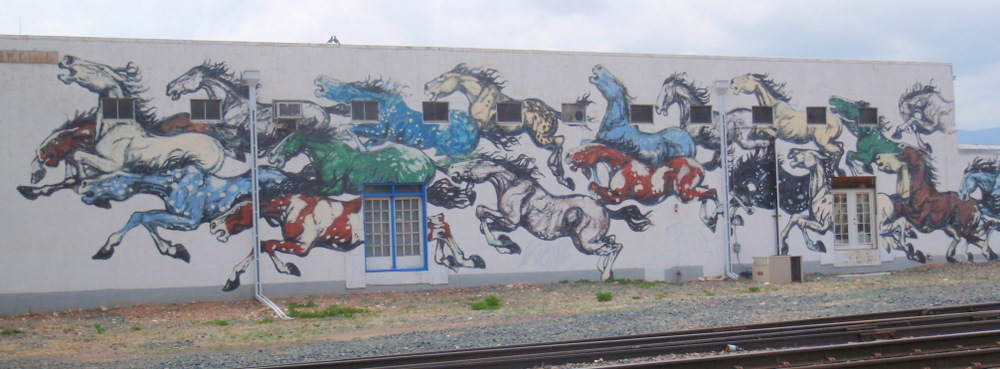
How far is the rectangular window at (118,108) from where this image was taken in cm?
1769

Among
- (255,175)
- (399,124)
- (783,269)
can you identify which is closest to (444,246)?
(399,124)

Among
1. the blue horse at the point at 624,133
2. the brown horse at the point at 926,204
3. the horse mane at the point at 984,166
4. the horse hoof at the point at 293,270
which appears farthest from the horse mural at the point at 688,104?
the horse hoof at the point at 293,270

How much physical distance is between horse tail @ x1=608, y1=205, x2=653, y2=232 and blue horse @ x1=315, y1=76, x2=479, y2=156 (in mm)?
3611

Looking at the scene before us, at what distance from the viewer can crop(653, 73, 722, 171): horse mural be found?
20.8 meters

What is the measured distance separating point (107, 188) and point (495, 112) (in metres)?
8.00

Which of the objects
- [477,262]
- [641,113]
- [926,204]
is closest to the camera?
[477,262]

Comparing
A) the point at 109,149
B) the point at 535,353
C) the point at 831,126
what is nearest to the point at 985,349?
the point at 535,353

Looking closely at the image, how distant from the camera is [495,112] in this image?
779 inches

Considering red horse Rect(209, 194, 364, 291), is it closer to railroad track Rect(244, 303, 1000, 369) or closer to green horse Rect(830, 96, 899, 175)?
railroad track Rect(244, 303, 1000, 369)

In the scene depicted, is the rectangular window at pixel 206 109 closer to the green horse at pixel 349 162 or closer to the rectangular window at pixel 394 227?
the green horse at pixel 349 162

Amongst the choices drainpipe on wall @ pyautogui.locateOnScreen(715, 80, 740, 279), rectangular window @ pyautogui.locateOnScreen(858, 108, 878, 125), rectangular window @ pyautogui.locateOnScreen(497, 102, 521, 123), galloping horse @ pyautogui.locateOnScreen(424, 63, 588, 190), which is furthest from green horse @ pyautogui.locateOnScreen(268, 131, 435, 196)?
rectangular window @ pyautogui.locateOnScreen(858, 108, 878, 125)

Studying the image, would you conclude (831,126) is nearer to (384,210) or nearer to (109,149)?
(384,210)

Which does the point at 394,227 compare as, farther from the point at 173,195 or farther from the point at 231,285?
the point at 173,195

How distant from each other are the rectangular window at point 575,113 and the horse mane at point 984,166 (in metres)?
10.3
